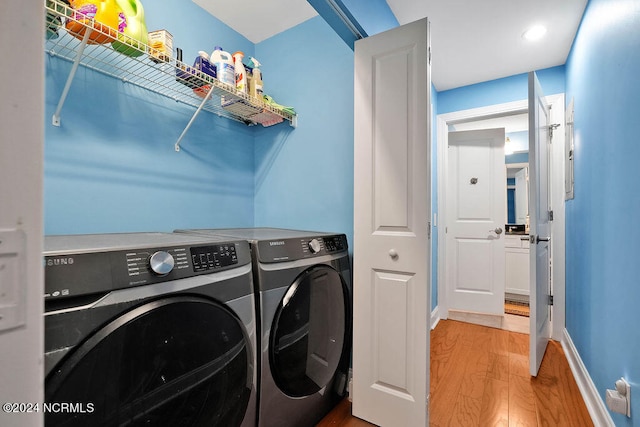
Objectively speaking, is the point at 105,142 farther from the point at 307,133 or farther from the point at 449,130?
the point at 449,130

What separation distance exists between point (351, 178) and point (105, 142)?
4.22 feet

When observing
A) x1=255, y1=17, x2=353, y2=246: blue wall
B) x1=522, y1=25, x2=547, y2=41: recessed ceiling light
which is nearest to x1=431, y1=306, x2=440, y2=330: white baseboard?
x1=255, y1=17, x2=353, y2=246: blue wall

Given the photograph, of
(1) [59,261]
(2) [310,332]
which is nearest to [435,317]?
(2) [310,332]

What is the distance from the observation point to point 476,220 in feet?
10.3

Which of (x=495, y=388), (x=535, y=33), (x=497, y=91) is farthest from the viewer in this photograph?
(x=497, y=91)

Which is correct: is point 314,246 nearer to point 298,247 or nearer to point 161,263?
point 298,247

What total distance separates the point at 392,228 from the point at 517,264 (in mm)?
3428

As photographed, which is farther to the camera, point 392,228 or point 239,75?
point 239,75

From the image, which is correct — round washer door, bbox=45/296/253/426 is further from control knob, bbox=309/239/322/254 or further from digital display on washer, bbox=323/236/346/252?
digital display on washer, bbox=323/236/346/252

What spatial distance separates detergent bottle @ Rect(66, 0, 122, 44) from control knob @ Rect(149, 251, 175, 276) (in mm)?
870

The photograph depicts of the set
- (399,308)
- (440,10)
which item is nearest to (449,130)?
(440,10)

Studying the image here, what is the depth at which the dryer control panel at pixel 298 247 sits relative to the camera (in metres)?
1.12

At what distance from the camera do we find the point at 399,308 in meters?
1.37

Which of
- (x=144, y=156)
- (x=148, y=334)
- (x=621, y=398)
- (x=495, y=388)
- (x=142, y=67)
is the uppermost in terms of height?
(x=142, y=67)
